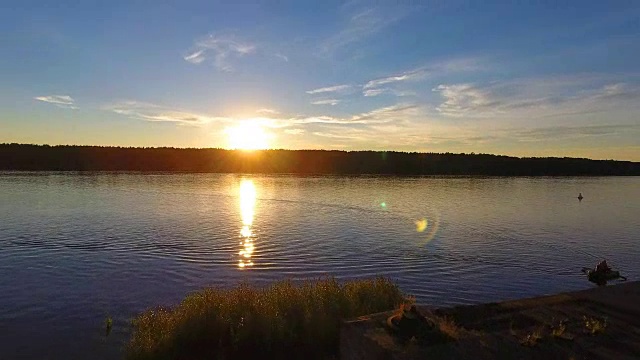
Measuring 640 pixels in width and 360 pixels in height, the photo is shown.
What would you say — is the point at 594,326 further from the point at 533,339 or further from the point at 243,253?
the point at 243,253

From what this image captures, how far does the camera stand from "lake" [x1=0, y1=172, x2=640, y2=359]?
18406 mm

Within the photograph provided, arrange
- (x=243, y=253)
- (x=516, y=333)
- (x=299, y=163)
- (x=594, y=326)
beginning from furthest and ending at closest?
1. (x=299, y=163)
2. (x=243, y=253)
3. (x=594, y=326)
4. (x=516, y=333)

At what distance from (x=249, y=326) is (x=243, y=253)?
16047 mm

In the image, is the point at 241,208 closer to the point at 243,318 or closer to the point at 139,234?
the point at 139,234

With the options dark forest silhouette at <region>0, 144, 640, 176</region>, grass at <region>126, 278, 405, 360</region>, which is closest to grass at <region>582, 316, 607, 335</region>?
grass at <region>126, 278, 405, 360</region>

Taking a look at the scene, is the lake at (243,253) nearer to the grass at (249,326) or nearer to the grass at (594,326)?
the grass at (249,326)

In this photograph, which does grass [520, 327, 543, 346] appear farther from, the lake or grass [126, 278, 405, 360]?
the lake

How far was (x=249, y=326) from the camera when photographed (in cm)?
1396

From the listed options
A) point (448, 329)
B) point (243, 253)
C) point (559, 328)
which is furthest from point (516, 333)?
point (243, 253)

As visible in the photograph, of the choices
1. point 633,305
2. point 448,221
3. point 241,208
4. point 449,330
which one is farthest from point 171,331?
point 241,208

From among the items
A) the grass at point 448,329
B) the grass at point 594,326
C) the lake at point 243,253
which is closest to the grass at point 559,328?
the grass at point 594,326

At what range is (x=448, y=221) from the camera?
4719cm

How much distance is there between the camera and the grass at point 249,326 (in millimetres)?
13469

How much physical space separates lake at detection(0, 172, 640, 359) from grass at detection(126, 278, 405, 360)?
1724 mm
